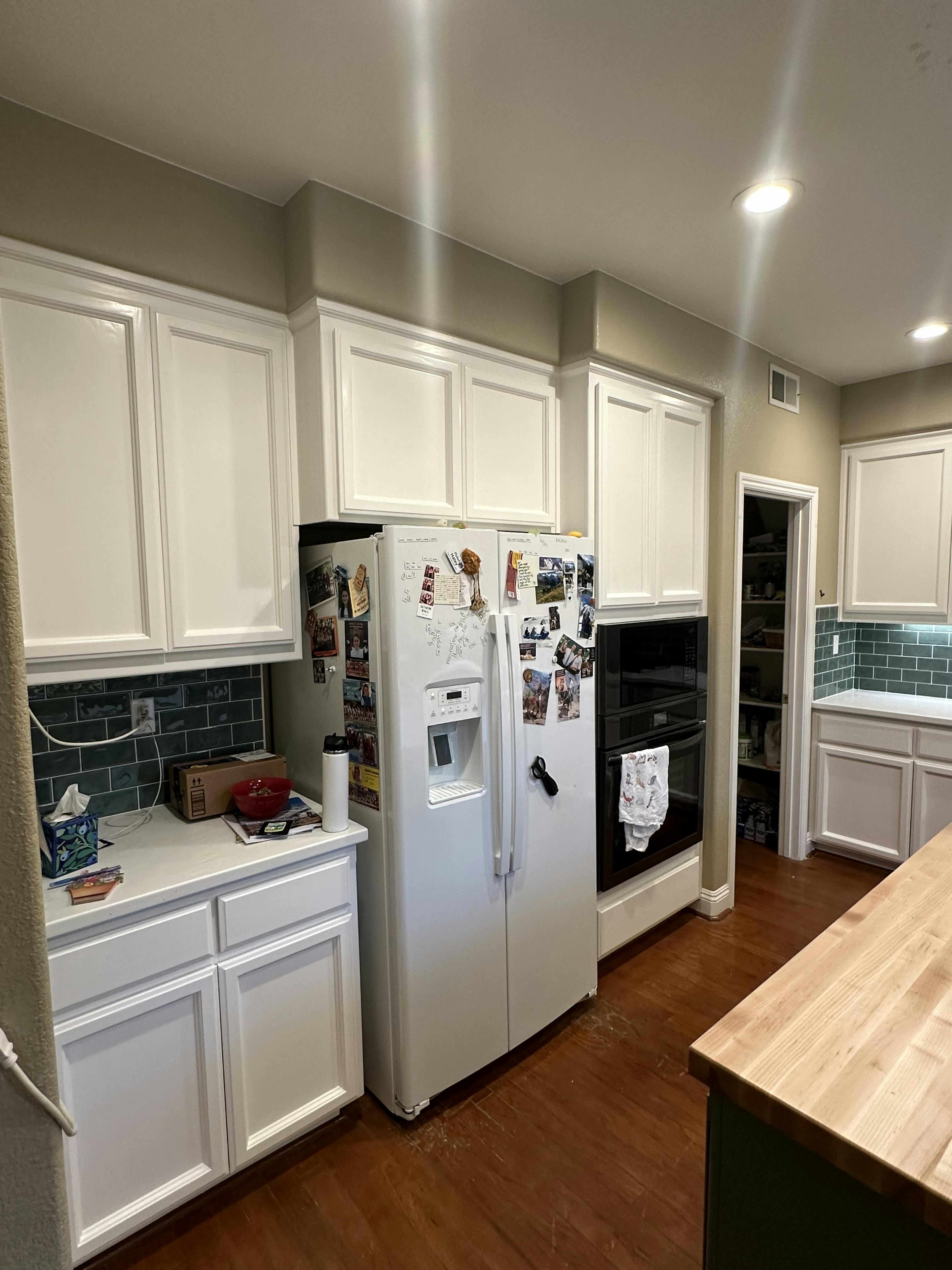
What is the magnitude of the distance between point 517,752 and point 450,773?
0.71 feet

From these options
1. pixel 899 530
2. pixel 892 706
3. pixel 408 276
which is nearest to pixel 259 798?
pixel 408 276

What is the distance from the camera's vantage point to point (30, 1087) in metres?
0.77

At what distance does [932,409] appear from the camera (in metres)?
3.48

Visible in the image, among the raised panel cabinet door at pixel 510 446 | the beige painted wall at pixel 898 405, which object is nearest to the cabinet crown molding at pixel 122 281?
the raised panel cabinet door at pixel 510 446

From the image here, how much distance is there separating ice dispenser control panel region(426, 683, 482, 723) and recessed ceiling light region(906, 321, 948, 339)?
2.60 m

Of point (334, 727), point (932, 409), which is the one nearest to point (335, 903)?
point (334, 727)

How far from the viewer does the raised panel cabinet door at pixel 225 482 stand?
5.78ft

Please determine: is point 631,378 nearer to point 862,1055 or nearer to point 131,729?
point 131,729

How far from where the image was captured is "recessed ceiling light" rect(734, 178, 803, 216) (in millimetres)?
1839

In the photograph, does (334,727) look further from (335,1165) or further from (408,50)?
(408,50)

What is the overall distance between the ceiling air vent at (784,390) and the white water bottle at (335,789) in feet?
8.70

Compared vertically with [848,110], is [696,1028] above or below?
below

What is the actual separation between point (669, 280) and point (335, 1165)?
3009 mm

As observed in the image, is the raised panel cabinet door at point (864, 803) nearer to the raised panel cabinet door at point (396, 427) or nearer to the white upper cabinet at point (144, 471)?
the raised panel cabinet door at point (396, 427)
